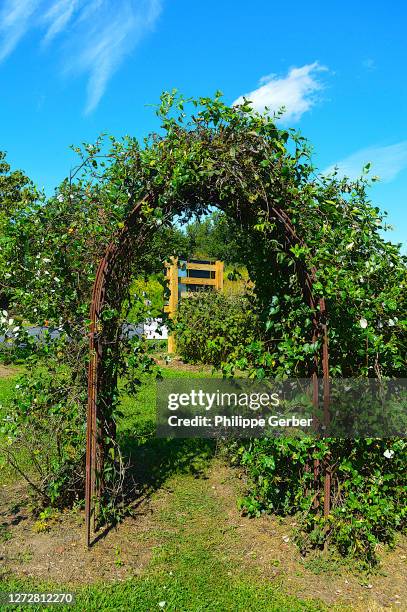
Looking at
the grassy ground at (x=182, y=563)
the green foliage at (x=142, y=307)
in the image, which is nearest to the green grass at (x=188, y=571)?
the grassy ground at (x=182, y=563)

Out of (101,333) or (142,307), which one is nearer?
(101,333)

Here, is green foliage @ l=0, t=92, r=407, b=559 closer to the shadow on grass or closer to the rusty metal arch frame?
the rusty metal arch frame

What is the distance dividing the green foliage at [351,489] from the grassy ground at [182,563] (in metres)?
0.15

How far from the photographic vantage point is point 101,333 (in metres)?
3.51

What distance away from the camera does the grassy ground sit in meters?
2.86

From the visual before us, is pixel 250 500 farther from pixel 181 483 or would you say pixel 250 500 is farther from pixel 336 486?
pixel 181 483

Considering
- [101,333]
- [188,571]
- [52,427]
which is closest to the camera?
[188,571]

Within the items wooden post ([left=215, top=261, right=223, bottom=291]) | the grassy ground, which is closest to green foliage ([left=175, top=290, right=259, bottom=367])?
wooden post ([left=215, top=261, right=223, bottom=291])

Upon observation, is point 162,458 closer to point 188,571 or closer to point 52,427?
point 52,427

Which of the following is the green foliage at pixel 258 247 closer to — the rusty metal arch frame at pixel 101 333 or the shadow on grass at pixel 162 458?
the rusty metal arch frame at pixel 101 333

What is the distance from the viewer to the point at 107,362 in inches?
142

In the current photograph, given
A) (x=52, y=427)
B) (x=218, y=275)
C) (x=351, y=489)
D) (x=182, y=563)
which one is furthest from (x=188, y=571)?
(x=218, y=275)

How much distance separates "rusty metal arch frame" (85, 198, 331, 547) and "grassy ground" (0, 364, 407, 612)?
0.28m

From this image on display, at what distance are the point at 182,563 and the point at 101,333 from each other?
1612 millimetres
